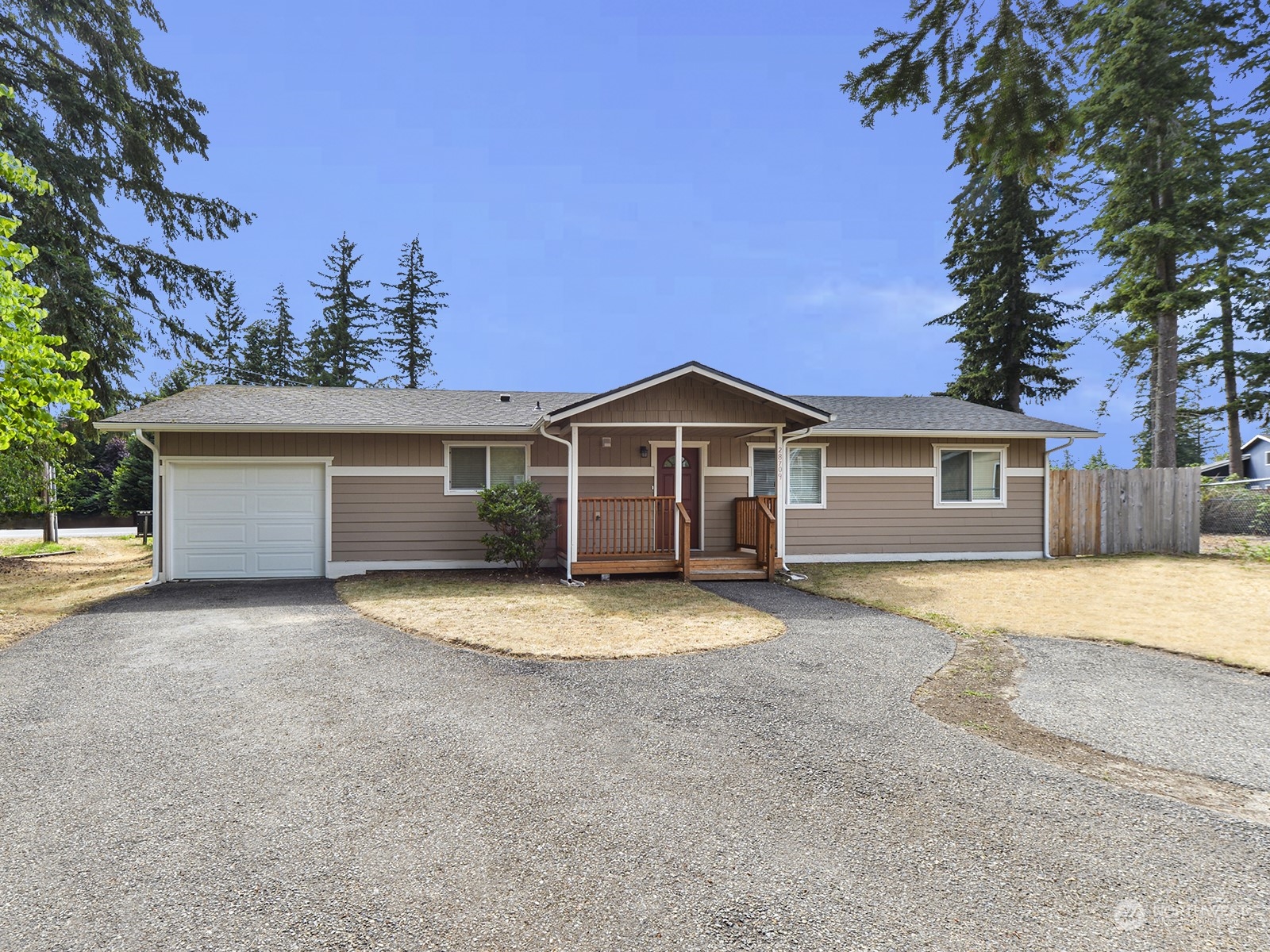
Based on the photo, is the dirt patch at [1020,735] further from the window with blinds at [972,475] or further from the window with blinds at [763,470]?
the window with blinds at [972,475]

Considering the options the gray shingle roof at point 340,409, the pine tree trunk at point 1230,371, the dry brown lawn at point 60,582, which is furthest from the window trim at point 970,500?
the dry brown lawn at point 60,582

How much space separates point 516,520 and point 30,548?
1374 centimetres

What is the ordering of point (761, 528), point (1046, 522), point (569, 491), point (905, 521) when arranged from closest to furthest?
point (569, 491) → point (761, 528) → point (905, 521) → point (1046, 522)

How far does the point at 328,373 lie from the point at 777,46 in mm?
22991

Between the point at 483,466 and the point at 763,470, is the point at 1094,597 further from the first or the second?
the point at 483,466

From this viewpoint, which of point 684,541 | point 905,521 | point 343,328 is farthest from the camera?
point 343,328

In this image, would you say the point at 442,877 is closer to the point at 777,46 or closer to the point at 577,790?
the point at 577,790

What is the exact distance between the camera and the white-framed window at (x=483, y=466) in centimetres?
1123

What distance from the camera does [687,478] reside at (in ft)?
38.9

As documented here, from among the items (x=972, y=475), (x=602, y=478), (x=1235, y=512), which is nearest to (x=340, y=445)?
(x=602, y=478)

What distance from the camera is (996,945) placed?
2.06 m

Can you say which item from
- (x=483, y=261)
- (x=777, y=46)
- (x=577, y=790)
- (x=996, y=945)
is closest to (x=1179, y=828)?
(x=996, y=945)

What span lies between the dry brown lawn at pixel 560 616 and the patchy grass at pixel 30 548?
10.4 metres

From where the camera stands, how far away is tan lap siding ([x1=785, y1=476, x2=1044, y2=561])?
12273 mm
